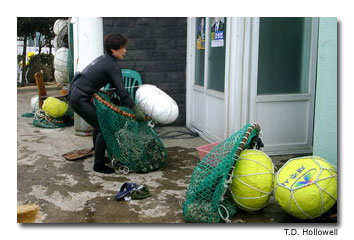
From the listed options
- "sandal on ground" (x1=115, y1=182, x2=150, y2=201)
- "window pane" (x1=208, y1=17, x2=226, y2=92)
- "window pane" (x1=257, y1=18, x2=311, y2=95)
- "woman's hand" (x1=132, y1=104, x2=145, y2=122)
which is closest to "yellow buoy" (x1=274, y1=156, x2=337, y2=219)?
"sandal on ground" (x1=115, y1=182, x2=150, y2=201)

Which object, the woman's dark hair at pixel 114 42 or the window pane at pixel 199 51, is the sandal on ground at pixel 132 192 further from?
the window pane at pixel 199 51

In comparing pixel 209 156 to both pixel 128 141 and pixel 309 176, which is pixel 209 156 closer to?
pixel 309 176

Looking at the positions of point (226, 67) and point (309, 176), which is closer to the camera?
point (309, 176)

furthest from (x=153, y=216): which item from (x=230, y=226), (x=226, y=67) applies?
(x=226, y=67)

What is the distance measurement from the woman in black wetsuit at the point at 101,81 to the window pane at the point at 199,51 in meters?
2.43

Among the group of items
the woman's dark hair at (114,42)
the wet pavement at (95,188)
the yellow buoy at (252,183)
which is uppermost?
the woman's dark hair at (114,42)

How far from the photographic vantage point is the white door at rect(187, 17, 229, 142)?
234 inches

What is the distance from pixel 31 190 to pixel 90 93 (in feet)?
4.29

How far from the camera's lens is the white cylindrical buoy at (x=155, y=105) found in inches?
184

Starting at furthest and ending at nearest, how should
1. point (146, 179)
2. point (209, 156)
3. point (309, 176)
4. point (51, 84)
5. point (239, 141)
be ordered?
point (51, 84)
point (146, 179)
point (209, 156)
point (239, 141)
point (309, 176)

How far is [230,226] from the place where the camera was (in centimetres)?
337

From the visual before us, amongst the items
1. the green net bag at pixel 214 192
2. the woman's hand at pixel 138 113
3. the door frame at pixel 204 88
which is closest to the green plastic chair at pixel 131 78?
the door frame at pixel 204 88

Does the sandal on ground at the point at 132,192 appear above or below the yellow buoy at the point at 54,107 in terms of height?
below

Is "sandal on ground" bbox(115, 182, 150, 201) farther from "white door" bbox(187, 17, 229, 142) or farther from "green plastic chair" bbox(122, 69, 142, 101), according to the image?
"green plastic chair" bbox(122, 69, 142, 101)
